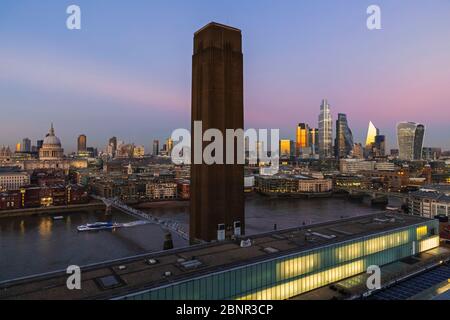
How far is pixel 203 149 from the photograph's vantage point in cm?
2639

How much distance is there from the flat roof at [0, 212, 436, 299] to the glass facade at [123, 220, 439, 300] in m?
0.38

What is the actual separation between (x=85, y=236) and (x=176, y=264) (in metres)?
27.8

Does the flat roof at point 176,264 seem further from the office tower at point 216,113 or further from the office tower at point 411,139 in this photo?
the office tower at point 411,139

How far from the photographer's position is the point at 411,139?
19312cm

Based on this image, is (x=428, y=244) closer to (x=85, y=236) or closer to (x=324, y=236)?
(x=324, y=236)

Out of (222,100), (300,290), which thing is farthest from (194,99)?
(300,290)

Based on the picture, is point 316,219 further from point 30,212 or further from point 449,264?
point 30,212

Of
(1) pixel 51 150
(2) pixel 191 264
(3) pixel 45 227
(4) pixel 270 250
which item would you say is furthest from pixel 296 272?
(1) pixel 51 150

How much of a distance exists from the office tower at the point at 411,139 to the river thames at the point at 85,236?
526 feet

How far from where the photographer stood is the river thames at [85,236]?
28.8 meters

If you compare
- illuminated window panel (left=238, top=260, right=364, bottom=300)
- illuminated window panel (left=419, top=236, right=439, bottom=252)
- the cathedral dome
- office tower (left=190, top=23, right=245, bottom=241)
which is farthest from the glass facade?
the cathedral dome

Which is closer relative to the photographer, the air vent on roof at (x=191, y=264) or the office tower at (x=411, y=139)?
the air vent on roof at (x=191, y=264)

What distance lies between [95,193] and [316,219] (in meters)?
54.8

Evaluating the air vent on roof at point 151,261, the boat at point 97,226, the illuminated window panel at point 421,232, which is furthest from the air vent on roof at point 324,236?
the boat at point 97,226
